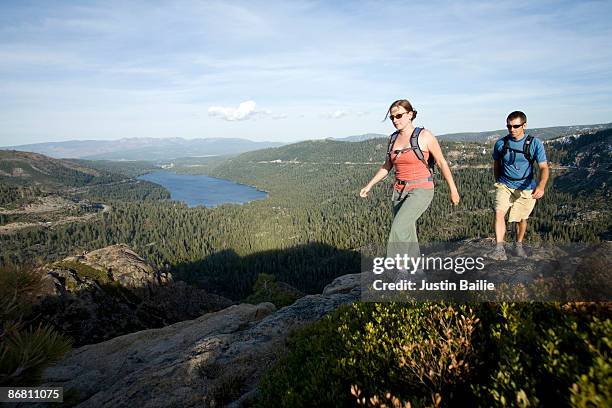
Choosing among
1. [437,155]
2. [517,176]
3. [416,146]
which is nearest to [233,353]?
[416,146]

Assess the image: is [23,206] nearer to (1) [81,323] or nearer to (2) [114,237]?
(2) [114,237]

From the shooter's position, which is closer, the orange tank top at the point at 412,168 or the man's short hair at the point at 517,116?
the orange tank top at the point at 412,168

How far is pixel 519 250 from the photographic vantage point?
9359 millimetres

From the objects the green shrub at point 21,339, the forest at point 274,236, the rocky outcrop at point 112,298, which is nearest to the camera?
the green shrub at point 21,339

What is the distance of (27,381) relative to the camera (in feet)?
21.2

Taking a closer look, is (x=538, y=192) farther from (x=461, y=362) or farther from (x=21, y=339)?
(x=21, y=339)

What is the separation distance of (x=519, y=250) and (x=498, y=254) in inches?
38.8

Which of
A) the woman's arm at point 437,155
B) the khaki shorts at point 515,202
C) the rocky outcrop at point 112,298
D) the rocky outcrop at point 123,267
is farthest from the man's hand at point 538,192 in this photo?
the rocky outcrop at point 123,267

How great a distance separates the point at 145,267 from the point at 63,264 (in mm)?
10156

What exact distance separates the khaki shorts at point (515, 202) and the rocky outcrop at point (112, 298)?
96.2 feet

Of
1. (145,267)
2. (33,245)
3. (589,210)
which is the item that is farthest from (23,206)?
(589,210)

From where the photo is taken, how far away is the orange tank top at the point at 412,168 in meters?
7.38

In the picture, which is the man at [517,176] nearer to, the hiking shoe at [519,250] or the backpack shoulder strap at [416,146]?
the hiking shoe at [519,250]

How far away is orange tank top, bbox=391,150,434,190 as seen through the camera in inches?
290
